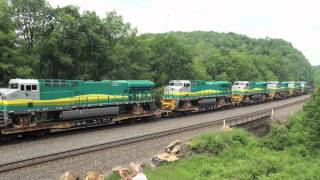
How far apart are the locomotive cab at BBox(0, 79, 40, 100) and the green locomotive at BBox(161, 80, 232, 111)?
16053 mm

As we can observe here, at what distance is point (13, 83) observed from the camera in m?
23.6

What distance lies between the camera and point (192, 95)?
129 ft

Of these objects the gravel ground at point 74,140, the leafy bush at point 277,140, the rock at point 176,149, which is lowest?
the leafy bush at point 277,140

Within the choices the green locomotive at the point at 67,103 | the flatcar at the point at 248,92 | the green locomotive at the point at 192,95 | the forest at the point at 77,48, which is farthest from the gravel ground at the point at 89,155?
the flatcar at the point at 248,92

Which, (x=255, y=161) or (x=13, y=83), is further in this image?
(x=13, y=83)

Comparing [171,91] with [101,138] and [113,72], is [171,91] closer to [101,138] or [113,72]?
[113,72]

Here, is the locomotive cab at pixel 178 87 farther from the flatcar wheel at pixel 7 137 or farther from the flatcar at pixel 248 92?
the flatcar wheel at pixel 7 137

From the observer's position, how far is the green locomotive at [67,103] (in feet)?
75.9

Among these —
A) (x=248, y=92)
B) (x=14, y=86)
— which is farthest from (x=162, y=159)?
(x=248, y=92)

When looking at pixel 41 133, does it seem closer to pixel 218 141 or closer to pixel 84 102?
pixel 84 102

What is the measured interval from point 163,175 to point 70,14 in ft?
78.9

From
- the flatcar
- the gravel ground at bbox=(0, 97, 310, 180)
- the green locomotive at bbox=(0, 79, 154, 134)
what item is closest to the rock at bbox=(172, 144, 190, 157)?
the gravel ground at bbox=(0, 97, 310, 180)

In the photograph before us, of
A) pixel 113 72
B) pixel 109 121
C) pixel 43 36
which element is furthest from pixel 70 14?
pixel 109 121

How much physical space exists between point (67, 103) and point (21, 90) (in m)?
4.02
